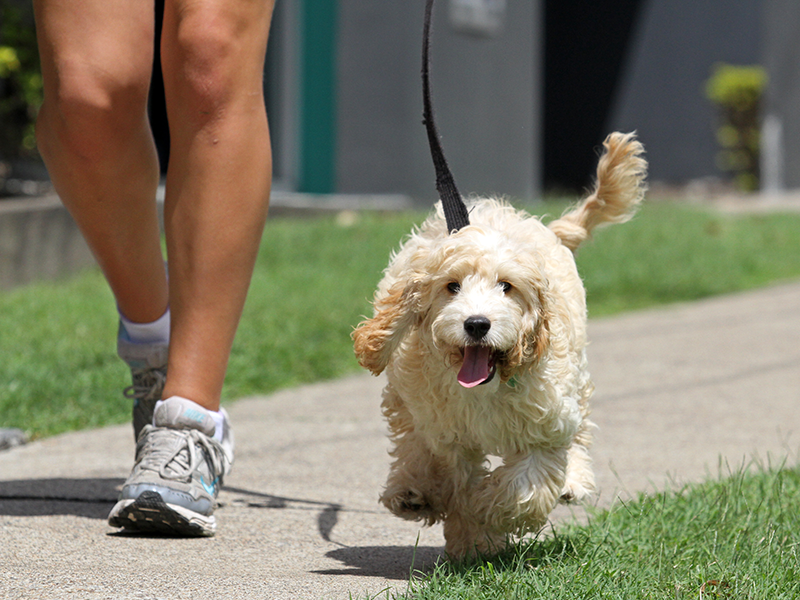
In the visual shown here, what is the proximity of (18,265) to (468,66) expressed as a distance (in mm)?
6129

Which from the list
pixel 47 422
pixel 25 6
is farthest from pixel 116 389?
pixel 25 6

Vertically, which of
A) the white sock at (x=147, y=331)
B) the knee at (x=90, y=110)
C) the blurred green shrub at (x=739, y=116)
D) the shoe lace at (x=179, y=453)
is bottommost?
the blurred green shrub at (x=739, y=116)

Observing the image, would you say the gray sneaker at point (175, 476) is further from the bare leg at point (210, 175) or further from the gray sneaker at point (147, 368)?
the gray sneaker at point (147, 368)

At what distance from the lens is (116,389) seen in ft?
14.9

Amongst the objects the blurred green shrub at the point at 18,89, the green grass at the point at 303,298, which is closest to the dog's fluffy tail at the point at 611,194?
the green grass at the point at 303,298

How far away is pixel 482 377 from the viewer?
2301 millimetres

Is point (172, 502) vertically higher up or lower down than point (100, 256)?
lower down

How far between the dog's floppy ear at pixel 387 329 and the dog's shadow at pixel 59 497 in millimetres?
910

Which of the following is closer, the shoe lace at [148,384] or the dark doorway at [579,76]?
the shoe lace at [148,384]

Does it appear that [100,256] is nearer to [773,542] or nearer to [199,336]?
[199,336]

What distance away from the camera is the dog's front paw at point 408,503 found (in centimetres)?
262

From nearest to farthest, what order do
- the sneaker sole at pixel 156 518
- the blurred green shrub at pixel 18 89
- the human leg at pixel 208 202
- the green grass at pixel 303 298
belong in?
1. the sneaker sole at pixel 156 518
2. the human leg at pixel 208 202
3. the green grass at pixel 303 298
4. the blurred green shrub at pixel 18 89

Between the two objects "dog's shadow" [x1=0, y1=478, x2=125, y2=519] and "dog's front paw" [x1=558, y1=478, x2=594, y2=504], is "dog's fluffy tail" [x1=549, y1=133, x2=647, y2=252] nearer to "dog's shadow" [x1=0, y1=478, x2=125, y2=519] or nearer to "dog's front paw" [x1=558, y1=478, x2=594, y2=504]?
"dog's front paw" [x1=558, y1=478, x2=594, y2=504]

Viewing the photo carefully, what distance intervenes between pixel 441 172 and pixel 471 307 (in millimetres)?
516
